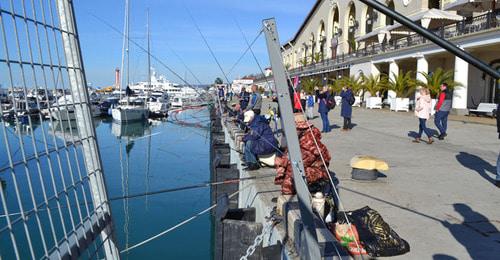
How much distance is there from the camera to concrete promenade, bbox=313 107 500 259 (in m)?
5.17

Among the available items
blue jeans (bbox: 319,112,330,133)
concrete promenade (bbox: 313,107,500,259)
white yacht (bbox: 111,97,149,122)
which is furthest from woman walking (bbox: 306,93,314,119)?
white yacht (bbox: 111,97,149,122)

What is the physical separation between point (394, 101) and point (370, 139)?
49.8 feet

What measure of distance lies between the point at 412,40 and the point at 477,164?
76.1 feet

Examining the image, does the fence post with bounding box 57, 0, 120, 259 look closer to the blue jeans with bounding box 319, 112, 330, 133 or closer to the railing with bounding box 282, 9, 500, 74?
the blue jeans with bounding box 319, 112, 330, 133

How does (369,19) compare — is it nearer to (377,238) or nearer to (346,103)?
(346,103)

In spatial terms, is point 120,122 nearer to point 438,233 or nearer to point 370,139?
point 370,139

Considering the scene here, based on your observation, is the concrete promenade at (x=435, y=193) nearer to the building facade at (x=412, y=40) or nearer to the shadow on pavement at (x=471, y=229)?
→ the shadow on pavement at (x=471, y=229)

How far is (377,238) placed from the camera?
485cm

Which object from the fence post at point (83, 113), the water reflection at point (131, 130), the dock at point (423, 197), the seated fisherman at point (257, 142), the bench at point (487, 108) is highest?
the fence post at point (83, 113)

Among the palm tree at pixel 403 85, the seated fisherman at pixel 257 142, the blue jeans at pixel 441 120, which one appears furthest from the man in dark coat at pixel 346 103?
the palm tree at pixel 403 85

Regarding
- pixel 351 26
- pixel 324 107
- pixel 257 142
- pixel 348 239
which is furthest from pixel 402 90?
pixel 351 26

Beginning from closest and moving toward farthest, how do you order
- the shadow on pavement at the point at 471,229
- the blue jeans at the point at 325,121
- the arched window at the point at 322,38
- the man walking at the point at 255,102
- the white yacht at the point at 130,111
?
1. the shadow on pavement at the point at 471,229
2. the man walking at the point at 255,102
3. the blue jeans at the point at 325,121
4. the white yacht at the point at 130,111
5. the arched window at the point at 322,38

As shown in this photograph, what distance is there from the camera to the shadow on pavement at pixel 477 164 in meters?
8.85

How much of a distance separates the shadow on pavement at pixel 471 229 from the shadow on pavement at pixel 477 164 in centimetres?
238
